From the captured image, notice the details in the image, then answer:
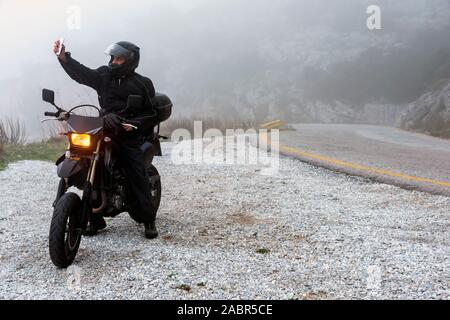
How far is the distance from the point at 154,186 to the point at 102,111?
3.76 feet

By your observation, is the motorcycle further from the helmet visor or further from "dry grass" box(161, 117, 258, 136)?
"dry grass" box(161, 117, 258, 136)

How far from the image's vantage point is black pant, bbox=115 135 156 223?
17.3ft

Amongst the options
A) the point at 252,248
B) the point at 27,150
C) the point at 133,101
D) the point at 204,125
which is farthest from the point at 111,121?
the point at 204,125

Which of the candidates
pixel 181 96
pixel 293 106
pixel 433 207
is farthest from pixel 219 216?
pixel 181 96

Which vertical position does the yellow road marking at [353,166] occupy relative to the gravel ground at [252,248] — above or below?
above

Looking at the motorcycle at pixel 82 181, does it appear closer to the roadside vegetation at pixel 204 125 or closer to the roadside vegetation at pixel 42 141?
the roadside vegetation at pixel 42 141

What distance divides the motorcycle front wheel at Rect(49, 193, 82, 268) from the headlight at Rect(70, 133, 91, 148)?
1.42ft

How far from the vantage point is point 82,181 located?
4.94 meters

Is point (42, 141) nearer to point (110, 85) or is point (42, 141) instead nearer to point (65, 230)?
point (110, 85)

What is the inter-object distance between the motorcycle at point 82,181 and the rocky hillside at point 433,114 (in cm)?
1661

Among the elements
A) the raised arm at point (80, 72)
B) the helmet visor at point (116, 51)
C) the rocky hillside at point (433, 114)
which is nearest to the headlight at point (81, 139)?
the raised arm at point (80, 72)

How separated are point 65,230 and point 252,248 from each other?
65.3 inches

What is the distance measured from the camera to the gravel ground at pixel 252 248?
4.07 metres
